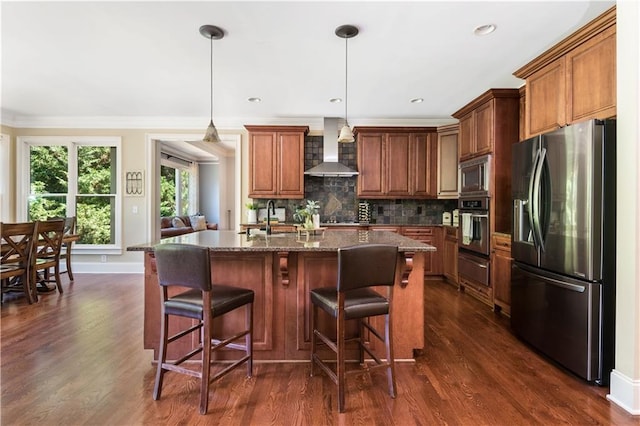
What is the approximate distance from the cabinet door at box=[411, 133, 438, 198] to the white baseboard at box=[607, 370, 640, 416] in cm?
348

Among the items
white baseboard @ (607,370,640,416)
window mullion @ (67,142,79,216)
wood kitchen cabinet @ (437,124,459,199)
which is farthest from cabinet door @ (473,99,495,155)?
window mullion @ (67,142,79,216)

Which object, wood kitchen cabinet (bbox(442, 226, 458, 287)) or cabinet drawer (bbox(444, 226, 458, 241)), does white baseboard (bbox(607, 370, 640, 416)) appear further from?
cabinet drawer (bbox(444, 226, 458, 241))

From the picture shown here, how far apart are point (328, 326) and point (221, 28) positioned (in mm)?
2567

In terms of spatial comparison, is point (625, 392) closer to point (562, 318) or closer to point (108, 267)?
point (562, 318)

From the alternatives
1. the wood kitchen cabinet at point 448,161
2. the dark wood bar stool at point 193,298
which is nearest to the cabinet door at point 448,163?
the wood kitchen cabinet at point 448,161

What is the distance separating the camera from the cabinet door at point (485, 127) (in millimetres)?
3620

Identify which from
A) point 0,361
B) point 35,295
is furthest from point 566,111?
point 35,295

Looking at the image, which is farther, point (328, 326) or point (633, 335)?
point (328, 326)

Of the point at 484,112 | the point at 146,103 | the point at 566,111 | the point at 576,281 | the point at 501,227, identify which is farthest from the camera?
the point at 146,103

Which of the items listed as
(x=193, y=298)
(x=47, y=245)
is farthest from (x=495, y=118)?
(x=47, y=245)

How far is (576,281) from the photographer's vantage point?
207 cm

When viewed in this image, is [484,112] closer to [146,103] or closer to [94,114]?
[146,103]

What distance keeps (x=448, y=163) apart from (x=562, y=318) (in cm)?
322

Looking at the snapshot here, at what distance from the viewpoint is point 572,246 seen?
2.09 meters
